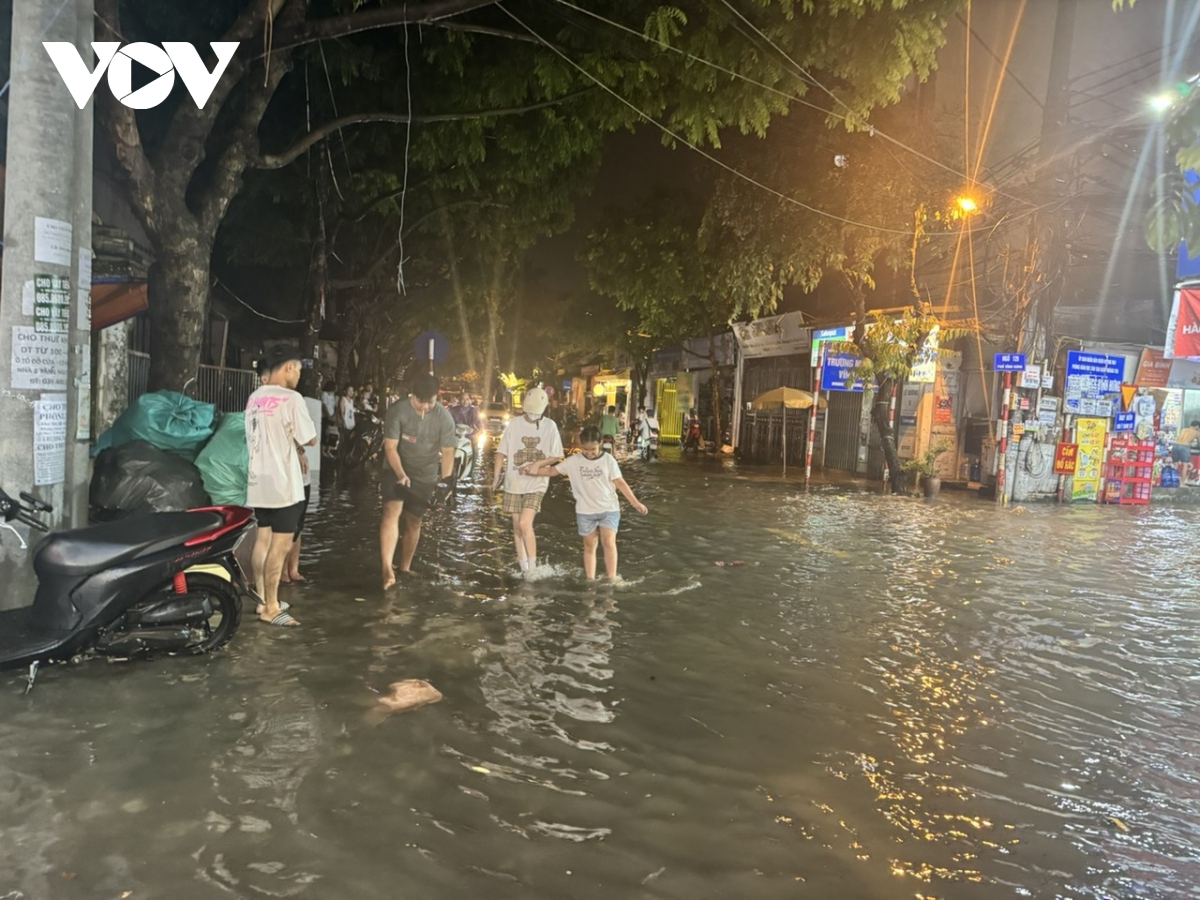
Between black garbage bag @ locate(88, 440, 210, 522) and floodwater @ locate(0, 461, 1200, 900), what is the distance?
43.8 inches

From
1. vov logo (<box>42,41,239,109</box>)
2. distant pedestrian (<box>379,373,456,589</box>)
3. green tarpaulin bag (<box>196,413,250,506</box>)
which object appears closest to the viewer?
vov logo (<box>42,41,239,109</box>)

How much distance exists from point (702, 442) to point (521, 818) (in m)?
28.0

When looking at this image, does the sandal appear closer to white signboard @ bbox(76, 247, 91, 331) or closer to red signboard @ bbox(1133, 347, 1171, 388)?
white signboard @ bbox(76, 247, 91, 331)

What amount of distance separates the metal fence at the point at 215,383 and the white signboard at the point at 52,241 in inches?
153

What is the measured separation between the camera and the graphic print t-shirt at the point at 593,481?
291 inches

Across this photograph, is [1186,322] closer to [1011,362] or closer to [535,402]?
[1011,362]

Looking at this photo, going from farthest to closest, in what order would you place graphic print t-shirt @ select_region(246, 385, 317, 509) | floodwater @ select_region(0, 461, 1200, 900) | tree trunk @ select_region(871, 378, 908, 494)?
tree trunk @ select_region(871, 378, 908, 494), graphic print t-shirt @ select_region(246, 385, 317, 509), floodwater @ select_region(0, 461, 1200, 900)

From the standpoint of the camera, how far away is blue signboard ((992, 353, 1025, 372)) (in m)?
16.7

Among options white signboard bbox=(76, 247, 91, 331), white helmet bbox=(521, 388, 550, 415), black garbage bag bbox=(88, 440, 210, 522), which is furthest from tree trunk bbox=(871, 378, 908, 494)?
white signboard bbox=(76, 247, 91, 331)

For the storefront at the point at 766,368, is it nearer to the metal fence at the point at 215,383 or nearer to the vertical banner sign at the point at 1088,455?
the vertical banner sign at the point at 1088,455

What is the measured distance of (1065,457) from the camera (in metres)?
17.8

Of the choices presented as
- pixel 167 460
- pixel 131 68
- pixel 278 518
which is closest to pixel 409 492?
pixel 278 518

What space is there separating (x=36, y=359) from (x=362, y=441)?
1352 cm

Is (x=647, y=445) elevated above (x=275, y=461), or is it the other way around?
(x=275, y=461)
